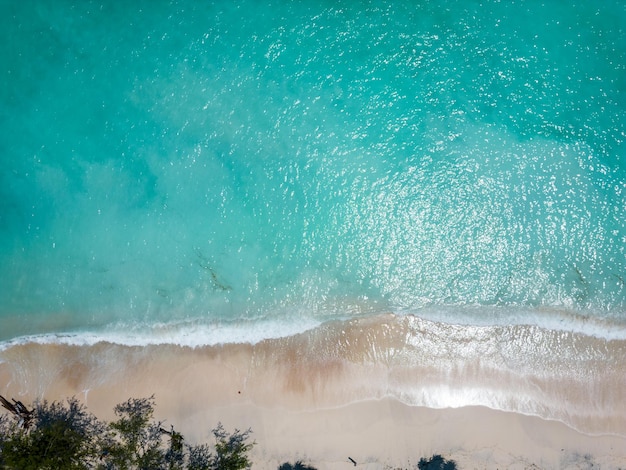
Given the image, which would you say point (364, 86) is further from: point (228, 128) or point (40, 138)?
point (40, 138)

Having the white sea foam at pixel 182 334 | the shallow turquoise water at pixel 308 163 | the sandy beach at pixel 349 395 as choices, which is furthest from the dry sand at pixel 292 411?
the shallow turquoise water at pixel 308 163

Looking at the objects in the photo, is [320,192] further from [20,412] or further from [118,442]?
[20,412]

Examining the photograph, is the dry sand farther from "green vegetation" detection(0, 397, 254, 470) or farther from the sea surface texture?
"green vegetation" detection(0, 397, 254, 470)

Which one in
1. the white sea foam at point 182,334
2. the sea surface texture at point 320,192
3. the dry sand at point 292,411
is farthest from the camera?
the white sea foam at point 182,334

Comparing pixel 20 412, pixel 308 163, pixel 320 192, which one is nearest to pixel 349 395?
pixel 320 192

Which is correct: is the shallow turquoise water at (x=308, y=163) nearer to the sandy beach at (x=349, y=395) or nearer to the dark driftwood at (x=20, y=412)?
the sandy beach at (x=349, y=395)

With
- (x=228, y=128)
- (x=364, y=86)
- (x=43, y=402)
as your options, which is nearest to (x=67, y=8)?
(x=228, y=128)
